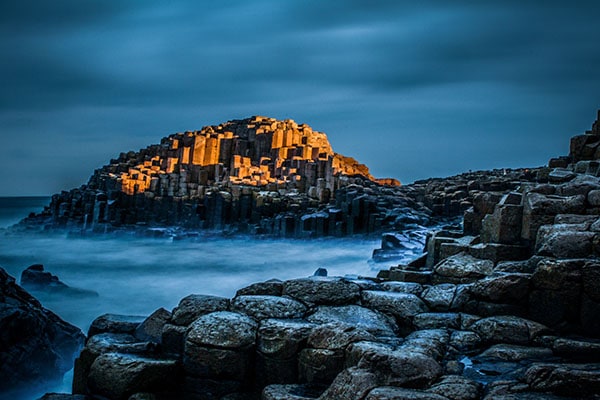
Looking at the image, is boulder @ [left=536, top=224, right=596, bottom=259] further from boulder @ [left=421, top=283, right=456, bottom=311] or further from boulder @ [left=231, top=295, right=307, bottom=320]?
boulder @ [left=231, top=295, right=307, bottom=320]

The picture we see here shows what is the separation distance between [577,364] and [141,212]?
4059 cm

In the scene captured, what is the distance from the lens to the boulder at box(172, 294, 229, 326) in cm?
671

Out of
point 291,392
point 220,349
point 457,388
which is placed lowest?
point 291,392

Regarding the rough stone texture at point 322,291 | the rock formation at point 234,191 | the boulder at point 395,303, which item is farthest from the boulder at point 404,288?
the rock formation at point 234,191

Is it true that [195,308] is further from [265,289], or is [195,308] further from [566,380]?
[566,380]

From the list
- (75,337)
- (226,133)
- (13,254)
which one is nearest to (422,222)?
(75,337)

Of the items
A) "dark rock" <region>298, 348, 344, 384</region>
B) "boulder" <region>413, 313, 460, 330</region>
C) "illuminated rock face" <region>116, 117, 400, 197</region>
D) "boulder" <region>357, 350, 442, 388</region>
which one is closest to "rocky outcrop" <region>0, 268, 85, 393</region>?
"dark rock" <region>298, 348, 344, 384</region>

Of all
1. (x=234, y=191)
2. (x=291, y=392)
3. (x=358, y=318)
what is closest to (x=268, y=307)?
(x=358, y=318)

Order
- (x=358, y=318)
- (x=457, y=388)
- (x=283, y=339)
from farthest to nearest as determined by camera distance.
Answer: (x=358, y=318) < (x=283, y=339) < (x=457, y=388)

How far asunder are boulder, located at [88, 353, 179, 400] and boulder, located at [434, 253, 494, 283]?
186 inches

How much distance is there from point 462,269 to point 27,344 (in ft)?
25.0

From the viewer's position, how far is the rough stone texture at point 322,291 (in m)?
A: 6.89

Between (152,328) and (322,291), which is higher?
(322,291)

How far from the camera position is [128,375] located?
5.72m
